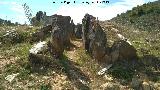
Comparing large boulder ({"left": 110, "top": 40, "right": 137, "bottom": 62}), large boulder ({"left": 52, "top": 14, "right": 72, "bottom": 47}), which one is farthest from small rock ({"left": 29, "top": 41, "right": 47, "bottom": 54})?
large boulder ({"left": 110, "top": 40, "right": 137, "bottom": 62})

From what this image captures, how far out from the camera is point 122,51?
1227 inches

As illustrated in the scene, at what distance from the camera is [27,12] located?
229 feet

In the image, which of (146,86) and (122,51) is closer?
(146,86)

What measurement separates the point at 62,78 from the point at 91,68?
10.3 ft

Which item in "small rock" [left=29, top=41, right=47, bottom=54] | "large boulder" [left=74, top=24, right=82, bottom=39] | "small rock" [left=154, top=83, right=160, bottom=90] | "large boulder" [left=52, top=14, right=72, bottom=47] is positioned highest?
"large boulder" [left=52, top=14, right=72, bottom=47]

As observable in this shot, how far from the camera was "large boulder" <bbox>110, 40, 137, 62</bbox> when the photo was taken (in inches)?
1227

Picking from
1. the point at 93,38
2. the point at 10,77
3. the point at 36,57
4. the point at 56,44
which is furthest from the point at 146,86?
the point at 10,77

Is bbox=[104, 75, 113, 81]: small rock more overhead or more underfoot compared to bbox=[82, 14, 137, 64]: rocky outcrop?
more underfoot

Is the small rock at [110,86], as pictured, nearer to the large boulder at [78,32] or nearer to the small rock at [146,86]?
the small rock at [146,86]

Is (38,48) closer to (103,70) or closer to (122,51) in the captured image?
(103,70)

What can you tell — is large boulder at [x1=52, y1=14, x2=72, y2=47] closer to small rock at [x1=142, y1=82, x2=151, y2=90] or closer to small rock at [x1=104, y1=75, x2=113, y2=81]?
small rock at [x1=104, y1=75, x2=113, y2=81]

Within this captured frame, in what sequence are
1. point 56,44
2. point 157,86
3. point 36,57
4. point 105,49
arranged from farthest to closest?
point 105,49 < point 56,44 < point 36,57 < point 157,86

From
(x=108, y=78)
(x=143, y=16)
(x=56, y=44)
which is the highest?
(x=143, y=16)

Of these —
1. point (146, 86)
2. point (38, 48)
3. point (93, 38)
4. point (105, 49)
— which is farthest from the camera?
point (93, 38)
